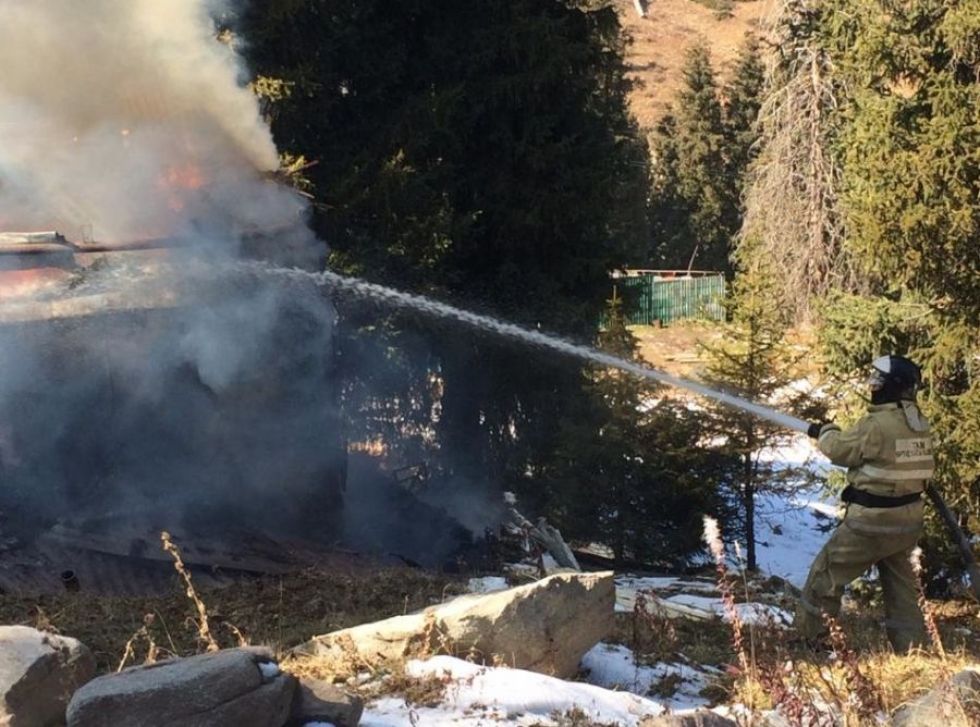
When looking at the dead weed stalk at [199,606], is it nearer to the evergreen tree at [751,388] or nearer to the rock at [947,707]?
the rock at [947,707]

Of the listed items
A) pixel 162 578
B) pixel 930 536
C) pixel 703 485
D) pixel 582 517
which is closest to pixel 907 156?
pixel 930 536

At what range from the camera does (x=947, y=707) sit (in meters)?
3.48

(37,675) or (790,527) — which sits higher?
(37,675)

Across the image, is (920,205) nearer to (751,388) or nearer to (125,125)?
(751,388)

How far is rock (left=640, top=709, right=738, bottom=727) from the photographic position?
3324 mm

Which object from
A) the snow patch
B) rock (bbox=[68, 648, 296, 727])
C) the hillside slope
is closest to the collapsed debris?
the snow patch

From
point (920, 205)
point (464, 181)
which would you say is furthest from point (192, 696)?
point (464, 181)

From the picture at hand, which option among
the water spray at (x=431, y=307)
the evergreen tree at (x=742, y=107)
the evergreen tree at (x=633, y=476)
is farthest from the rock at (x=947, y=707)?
the evergreen tree at (x=742, y=107)

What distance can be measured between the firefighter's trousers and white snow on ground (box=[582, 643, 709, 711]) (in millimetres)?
934

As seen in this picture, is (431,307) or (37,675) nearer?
(37,675)

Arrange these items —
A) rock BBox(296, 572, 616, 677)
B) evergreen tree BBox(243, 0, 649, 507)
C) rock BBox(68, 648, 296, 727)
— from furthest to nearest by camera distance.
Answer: evergreen tree BBox(243, 0, 649, 507) < rock BBox(296, 572, 616, 677) < rock BBox(68, 648, 296, 727)

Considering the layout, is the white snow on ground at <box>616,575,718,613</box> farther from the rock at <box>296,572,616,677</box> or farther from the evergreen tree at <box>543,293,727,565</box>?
the rock at <box>296,572,616,677</box>

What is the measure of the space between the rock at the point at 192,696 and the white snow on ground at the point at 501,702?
0.57 m

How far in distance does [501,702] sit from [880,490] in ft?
9.03
